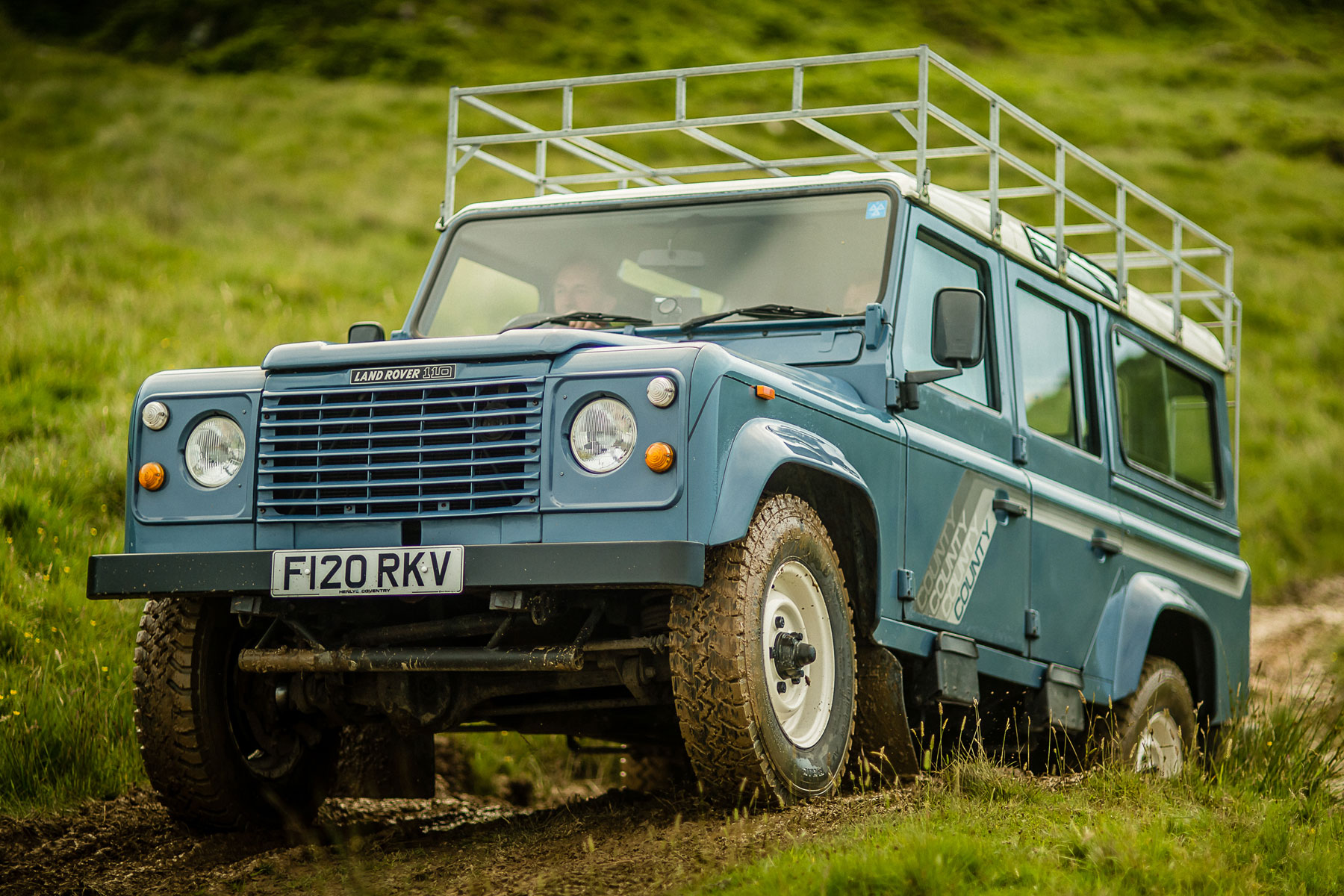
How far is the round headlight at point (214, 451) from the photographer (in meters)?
4.64

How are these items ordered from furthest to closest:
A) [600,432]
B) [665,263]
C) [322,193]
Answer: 1. [322,193]
2. [665,263]
3. [600,432]

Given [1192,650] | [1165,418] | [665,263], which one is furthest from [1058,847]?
[1165,418]

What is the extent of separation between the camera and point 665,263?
5.70 m

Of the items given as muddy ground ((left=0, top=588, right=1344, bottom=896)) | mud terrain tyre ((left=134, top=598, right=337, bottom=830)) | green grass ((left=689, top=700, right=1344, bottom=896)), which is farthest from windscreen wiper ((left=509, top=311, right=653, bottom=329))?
green grass ((left=689, top=700, right=1344, bottom=896))

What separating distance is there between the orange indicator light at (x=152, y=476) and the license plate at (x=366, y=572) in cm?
56

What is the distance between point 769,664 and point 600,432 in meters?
0.84

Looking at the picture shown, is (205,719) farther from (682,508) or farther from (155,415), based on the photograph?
(682,508)

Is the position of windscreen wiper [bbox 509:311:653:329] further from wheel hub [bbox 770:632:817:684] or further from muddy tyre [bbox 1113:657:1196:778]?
muddy tyre [bbox 1113:657:1196:778]

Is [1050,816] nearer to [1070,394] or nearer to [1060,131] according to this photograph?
[1070,394]

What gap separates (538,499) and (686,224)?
1877mm

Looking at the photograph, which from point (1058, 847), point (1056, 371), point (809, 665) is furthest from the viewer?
point (1056, 371)

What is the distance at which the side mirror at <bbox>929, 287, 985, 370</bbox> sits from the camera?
5172mm

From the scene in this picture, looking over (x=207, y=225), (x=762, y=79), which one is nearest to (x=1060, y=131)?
(x=762, y=79)

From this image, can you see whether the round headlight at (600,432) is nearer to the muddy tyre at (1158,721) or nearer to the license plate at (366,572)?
the license plate at (366,572)
